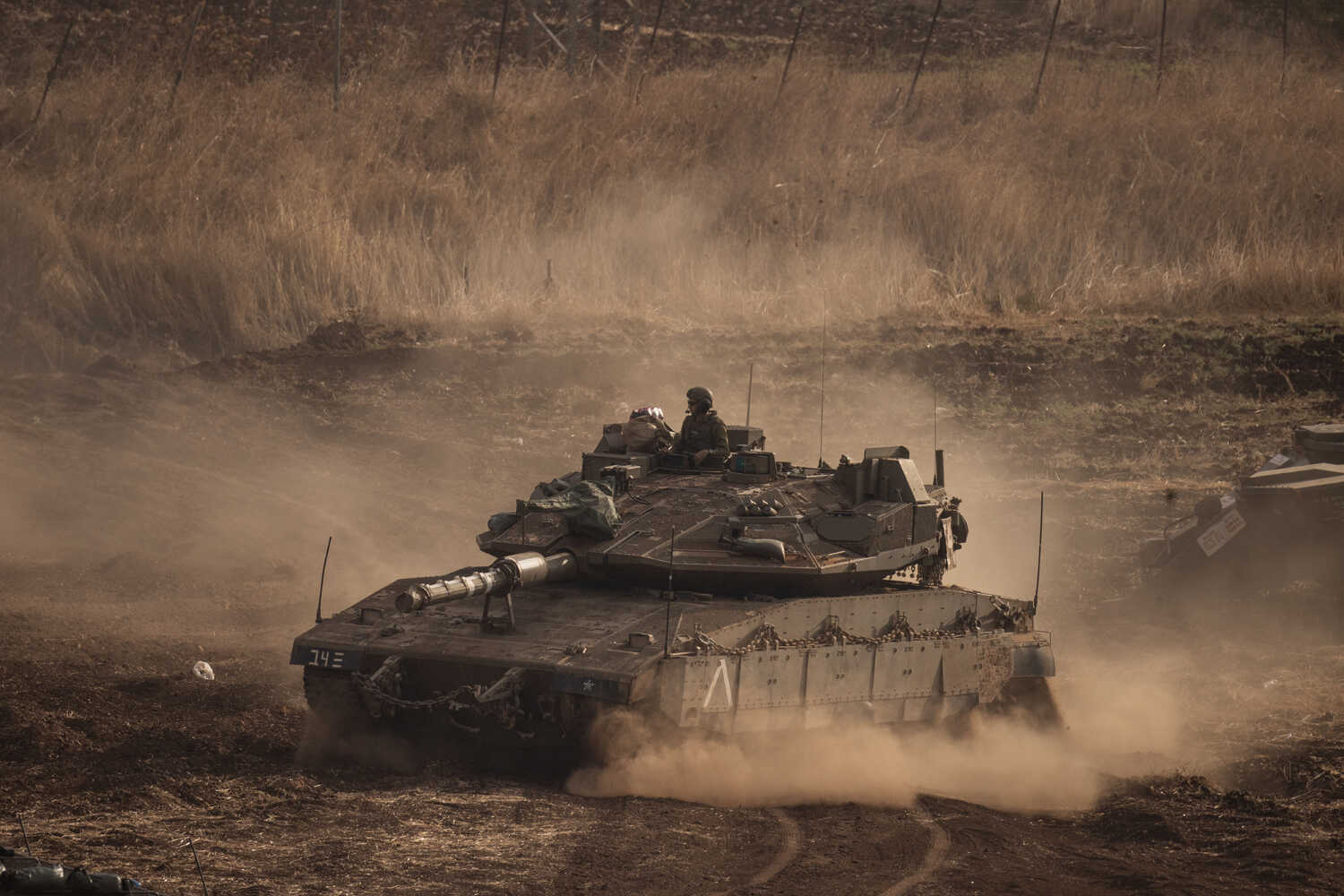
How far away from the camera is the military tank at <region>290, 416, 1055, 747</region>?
37.0 feet

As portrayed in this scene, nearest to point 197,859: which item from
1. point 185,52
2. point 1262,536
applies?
point 1262,536

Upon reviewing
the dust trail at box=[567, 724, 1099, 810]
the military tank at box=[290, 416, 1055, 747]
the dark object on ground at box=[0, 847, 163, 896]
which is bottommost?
the dust trail at box=[567, 724, 1099, 810]

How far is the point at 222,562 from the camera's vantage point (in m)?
18.9

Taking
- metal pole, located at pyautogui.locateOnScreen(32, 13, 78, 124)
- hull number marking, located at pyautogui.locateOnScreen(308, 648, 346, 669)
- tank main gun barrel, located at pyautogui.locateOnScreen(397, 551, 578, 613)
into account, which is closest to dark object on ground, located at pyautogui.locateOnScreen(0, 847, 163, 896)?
tank main gun barrel, located at pyautogui.locateOnScreen(397, 551, 578, 613)

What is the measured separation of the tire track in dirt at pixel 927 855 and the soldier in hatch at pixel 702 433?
13.1 feet

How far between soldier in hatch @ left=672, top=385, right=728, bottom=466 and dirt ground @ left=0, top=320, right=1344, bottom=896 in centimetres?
310

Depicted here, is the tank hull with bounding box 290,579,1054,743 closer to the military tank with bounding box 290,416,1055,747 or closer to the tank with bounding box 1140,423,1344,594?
the military tank with bounding box 290,416,1055,747

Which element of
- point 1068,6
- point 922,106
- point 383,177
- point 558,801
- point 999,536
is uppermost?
point 1068,6

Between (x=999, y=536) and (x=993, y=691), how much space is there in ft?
22.8

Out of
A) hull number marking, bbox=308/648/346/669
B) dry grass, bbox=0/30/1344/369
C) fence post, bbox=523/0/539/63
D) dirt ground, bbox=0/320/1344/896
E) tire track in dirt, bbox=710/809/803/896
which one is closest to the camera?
tire track in dirt, bbox=710/809/803/896

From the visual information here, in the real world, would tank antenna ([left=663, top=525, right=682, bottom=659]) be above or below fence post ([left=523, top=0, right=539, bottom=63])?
below

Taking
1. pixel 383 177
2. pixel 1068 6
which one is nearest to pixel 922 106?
pixel 1068 6

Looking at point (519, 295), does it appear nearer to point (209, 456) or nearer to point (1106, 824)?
point (209, 456)

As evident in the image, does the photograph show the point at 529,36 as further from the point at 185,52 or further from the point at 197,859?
the point at 197,859
